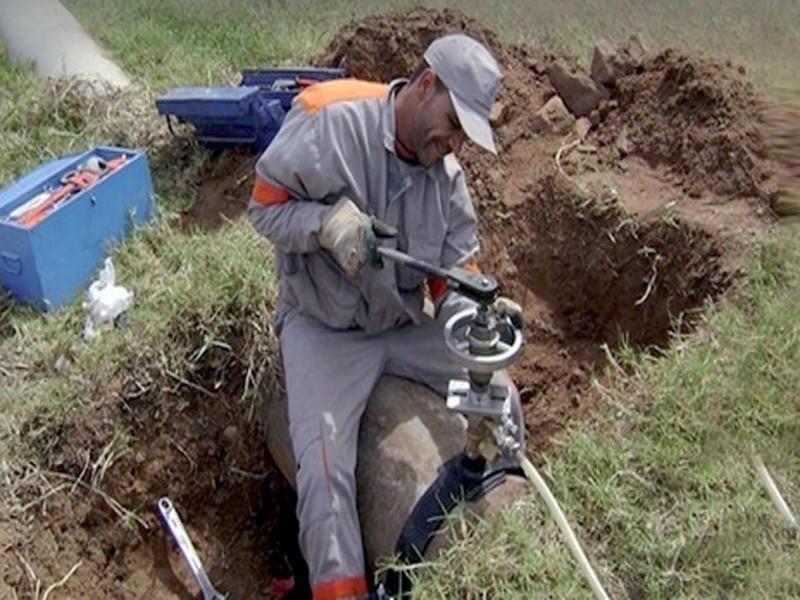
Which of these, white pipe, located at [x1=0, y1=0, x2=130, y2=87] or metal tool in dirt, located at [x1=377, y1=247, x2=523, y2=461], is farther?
white pipe, located at [x1=0, y1=0, x2=130, y2=87]

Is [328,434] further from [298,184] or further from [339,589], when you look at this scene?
[298,184]

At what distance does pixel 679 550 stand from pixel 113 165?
2501mm

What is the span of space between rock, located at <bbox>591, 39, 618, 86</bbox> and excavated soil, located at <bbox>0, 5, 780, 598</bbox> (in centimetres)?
6

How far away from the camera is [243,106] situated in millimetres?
3971

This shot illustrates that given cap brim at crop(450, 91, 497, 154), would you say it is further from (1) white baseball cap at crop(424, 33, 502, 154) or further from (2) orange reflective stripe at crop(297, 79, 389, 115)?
(2) orange reflective stripe at crop(297, 79, 389, 115)

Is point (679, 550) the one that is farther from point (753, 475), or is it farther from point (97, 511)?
point (97, 511)

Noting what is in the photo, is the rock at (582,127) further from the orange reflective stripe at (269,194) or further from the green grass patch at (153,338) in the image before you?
the orange reflective stripe at (269,194)

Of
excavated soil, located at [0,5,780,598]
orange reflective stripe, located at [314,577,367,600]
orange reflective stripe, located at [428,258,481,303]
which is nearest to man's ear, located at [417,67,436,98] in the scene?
orange reflective stripe, located at [428,258,481,303]

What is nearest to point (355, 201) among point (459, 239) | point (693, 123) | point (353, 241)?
point (353, 241)

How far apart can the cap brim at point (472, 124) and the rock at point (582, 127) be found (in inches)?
60.1

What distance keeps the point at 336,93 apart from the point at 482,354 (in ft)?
3.02

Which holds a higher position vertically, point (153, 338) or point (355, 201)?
point (355, 201)

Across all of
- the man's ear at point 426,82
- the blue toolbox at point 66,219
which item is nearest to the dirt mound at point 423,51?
the blue toolbox at point 66,219

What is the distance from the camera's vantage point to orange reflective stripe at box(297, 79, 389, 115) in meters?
2.85
